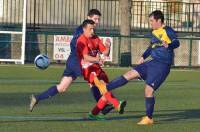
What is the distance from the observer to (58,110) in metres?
13.8

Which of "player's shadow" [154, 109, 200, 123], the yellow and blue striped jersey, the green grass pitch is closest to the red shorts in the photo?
the green grass pitch

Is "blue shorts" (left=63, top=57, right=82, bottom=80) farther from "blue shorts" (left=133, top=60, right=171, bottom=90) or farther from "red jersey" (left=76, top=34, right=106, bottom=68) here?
"blue shorts" (left=133, top=60, right=171, bottom=90)

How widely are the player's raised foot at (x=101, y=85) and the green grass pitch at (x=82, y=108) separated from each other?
20.0 inches

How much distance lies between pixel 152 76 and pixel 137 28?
27630 millimetres

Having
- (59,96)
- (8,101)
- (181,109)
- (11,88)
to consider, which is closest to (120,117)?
(181,109)

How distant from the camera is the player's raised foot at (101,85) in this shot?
12047mm

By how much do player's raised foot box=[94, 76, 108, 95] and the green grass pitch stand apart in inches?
20.0

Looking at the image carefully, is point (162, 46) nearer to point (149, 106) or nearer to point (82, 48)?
point (149, 106)

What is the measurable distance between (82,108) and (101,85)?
2347mm

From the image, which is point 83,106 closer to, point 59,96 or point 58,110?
point 58,110

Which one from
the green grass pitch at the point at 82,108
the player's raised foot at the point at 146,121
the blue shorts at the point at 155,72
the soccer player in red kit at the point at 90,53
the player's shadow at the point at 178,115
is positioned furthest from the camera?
the player's shadow at the point at 178,115

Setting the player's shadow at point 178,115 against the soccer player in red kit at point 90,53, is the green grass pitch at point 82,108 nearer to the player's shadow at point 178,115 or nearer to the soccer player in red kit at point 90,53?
the player's shadow at point 178,115

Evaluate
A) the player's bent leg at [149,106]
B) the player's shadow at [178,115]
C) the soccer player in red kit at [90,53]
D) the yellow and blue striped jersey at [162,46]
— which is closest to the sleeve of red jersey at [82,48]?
the soccer player in red kit at [90,53]

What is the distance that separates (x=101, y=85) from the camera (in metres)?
12.1
